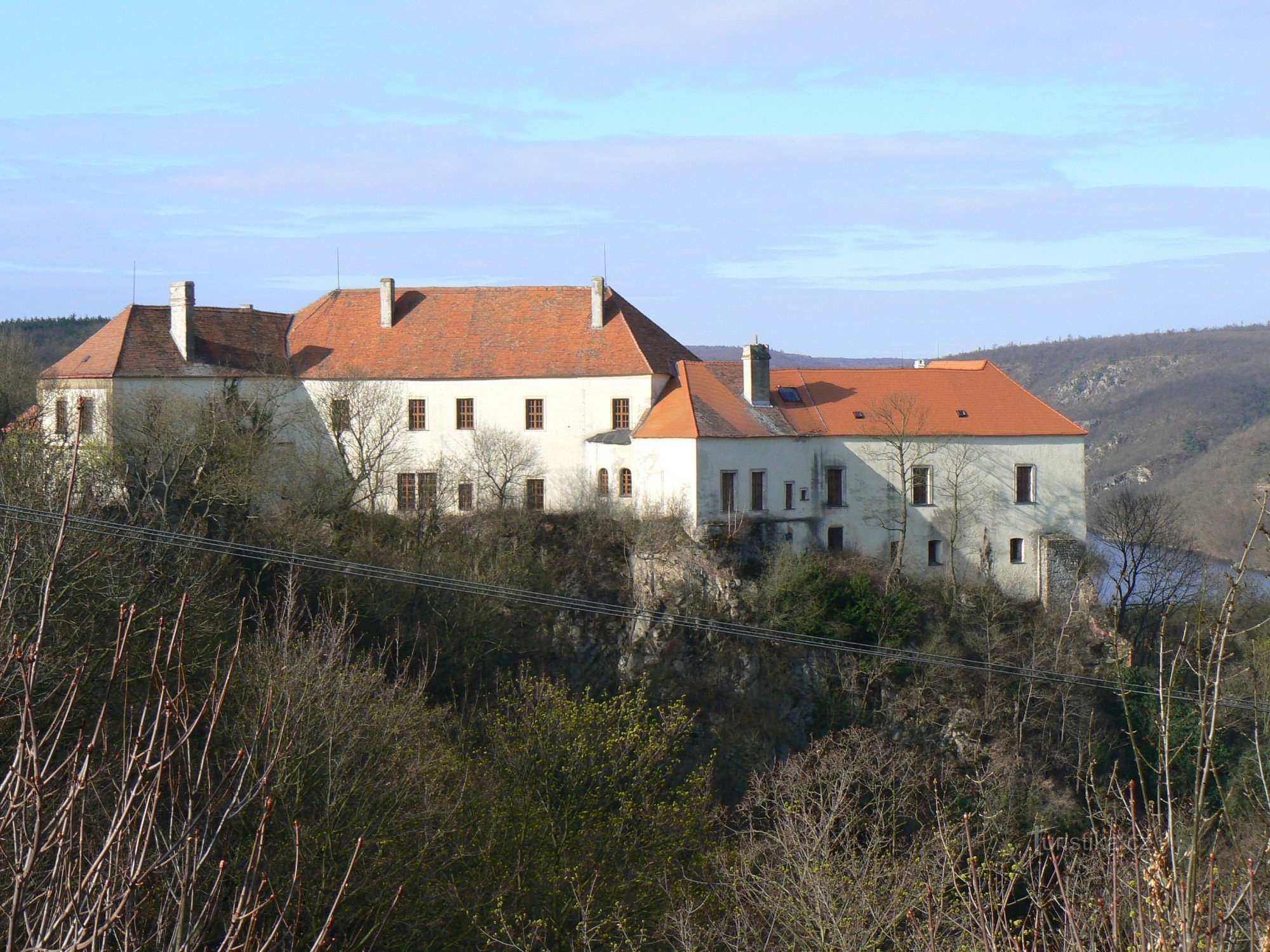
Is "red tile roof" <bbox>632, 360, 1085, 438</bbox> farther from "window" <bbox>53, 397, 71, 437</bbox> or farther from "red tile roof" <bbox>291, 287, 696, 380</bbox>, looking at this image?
"window" <bbox>53, 397, 71, 437</bbox>

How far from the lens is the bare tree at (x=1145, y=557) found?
4788 centimetres

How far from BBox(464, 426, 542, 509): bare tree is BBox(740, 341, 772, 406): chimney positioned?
7157mm

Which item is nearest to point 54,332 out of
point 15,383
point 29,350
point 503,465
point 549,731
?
point 29,350

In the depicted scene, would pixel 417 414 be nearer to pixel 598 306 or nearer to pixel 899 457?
pixel 598 306

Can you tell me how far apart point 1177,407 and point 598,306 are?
75.7 metres

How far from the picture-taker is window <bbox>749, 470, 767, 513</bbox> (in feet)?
128

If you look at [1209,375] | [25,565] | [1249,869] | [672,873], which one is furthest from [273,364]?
[1209,375]

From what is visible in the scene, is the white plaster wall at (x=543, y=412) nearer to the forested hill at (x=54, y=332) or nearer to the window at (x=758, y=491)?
the window at (x=758, y=491)

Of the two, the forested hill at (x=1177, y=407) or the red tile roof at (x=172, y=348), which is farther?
the forested hill at (x=1177, y=407)

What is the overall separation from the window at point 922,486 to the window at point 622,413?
9.37 m

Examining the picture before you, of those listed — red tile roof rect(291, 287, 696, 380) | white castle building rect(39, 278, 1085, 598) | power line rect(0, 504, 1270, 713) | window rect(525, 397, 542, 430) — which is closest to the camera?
power line rect(0, 504, 1270, 713)

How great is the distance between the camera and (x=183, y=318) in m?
42.3

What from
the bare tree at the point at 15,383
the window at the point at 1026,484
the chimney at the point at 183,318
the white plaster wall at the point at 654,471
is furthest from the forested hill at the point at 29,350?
the window at the point at 1026,484

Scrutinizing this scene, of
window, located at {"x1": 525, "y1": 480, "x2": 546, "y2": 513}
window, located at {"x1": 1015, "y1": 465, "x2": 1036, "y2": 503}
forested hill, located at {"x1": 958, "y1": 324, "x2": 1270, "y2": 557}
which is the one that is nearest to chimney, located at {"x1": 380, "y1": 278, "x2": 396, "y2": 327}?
window, located at {"x1": 525, "y1": 480, "x2": 546, "y2": 513}
